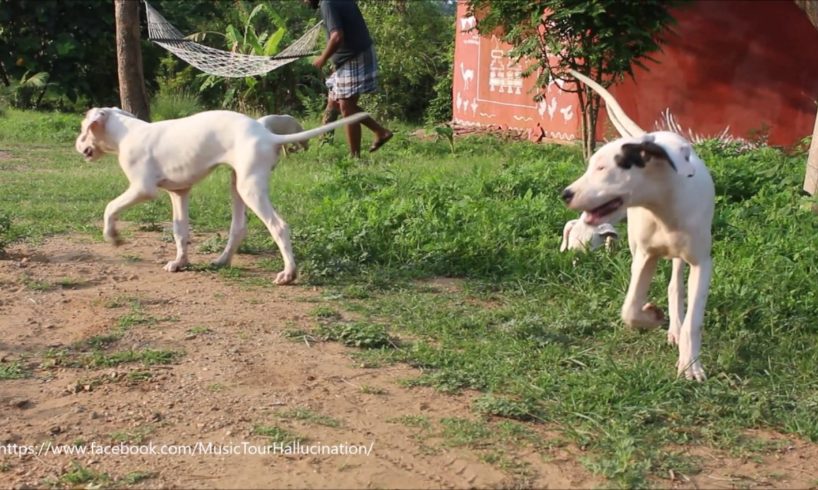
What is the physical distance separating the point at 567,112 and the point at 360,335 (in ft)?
26.8

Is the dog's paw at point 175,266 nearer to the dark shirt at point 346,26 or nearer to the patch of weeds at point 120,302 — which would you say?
the patch of weeds at point 120,302

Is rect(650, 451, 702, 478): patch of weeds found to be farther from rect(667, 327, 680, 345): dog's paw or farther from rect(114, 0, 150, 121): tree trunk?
rect(114, 0, 150, 121): tree trunk

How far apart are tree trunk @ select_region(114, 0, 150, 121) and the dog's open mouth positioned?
9.05 metres

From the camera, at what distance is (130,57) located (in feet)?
39.5

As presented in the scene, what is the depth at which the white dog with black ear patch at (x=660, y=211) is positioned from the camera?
399 cm

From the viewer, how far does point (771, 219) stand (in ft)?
21.7

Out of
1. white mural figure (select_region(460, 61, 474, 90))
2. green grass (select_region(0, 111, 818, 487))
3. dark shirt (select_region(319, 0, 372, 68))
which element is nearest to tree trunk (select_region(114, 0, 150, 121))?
green grass (select_region(0, 111, 818, 487))

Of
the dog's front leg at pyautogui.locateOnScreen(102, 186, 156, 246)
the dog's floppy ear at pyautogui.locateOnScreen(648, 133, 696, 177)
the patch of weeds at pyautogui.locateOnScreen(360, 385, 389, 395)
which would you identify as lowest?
the patch of weeds at pyautogui.locateOnScreen(360, 385, 389, 395)

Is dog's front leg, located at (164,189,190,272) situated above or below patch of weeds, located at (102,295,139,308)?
above

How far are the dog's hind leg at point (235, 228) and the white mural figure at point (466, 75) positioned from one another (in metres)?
8.75

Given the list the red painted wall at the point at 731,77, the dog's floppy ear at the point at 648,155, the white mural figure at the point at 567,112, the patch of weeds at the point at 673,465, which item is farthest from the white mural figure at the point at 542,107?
the patch of weeds at the point at 673,465

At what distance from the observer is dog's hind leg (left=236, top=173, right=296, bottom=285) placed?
5.54 meters

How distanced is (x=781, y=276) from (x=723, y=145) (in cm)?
510

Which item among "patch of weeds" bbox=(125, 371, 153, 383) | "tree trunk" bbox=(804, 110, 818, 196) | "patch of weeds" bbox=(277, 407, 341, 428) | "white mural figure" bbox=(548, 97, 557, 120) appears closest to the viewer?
"patch of weeds" bbox=(277, 407, 341, 428)
